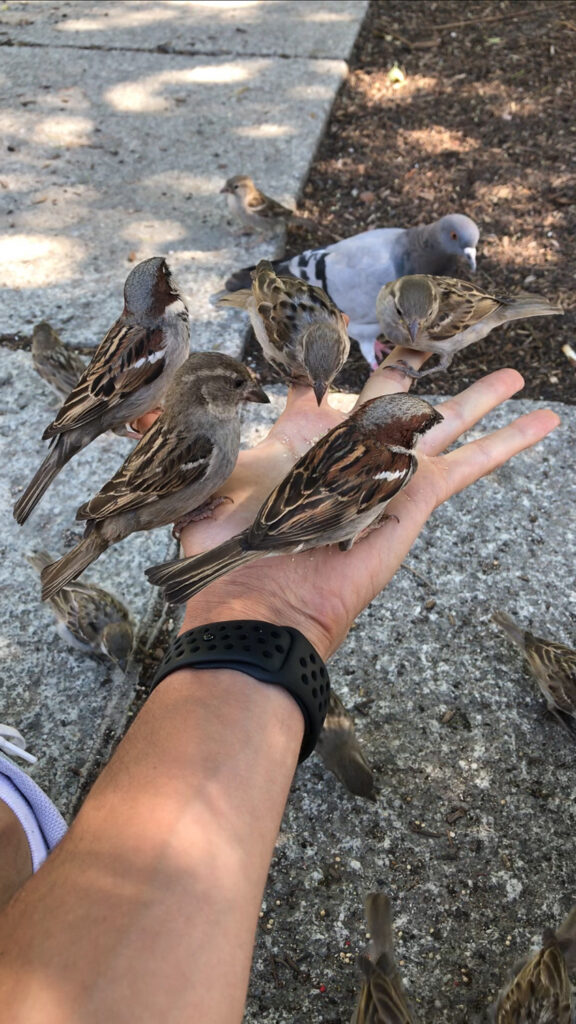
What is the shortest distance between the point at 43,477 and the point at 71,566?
2.46 feet

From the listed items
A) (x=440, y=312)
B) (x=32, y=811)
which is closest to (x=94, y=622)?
(x=32, y=811)

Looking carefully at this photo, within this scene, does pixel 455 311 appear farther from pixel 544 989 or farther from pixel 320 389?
pixel 544 989

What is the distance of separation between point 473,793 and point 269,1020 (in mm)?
1130

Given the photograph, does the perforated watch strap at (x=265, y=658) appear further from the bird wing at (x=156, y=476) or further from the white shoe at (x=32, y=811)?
the bird wing at (x=156, y=476)

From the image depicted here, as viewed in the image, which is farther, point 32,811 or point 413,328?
point 413,328

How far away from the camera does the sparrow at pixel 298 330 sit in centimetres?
414

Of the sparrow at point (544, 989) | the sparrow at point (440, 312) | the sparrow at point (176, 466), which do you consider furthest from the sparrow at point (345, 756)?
the sparrow at point (440, 312)

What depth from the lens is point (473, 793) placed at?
339cm

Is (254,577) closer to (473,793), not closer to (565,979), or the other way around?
(473,793)

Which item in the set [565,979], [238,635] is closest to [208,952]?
[238,635]

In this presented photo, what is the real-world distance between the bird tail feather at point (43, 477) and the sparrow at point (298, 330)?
1.17m

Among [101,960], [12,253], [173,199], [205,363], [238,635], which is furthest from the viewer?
[173,199]

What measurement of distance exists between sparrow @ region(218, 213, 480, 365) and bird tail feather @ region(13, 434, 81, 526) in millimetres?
2039

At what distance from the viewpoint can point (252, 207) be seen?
244 inches
